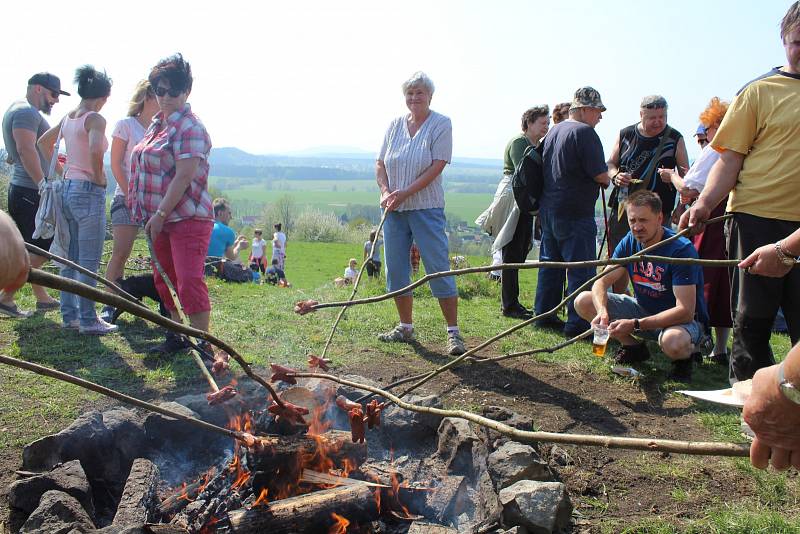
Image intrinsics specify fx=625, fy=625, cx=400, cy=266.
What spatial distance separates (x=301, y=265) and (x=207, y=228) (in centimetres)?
1856

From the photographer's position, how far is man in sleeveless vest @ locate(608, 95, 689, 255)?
6.27 m

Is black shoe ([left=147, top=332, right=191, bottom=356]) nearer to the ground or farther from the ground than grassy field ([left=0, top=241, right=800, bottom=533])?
farther from the ground

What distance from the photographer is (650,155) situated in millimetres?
6406

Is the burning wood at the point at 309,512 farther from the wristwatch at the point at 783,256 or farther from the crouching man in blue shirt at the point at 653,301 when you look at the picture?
the wristwatch at the point at 783,256

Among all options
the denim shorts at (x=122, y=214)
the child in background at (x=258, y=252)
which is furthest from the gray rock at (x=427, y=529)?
the child in background at (x=258, y=252)

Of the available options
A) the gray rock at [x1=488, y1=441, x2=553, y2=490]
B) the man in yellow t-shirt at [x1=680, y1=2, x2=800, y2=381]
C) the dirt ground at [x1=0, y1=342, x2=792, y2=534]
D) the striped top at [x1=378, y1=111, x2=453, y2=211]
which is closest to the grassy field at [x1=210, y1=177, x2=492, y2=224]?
the striped top at [x1=378, y1=111, x2=453, y2=211]

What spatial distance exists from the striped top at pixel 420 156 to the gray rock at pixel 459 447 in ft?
8.30

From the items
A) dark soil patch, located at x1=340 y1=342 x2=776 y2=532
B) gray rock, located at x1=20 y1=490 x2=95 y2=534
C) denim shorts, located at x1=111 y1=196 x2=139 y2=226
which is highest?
denim shorts, located at x1=111 y1=196 x2=139 y2=226

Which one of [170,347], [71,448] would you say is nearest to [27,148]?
[170,347]

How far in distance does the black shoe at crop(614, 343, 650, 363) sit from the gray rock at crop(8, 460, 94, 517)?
4108mm

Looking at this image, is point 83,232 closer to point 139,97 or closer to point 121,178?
point 121,178

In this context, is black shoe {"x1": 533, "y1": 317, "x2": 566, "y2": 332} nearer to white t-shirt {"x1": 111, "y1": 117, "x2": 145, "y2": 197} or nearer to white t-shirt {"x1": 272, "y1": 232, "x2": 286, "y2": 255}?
white t-shirt {"x1": 111, "y1": 117, "x2": 145, "y2": 197}

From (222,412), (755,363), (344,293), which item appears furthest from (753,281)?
(344,293)

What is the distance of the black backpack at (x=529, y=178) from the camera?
258 inches
